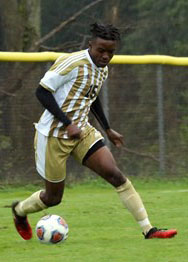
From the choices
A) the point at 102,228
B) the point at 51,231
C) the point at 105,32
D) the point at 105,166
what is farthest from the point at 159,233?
the point at 105,32

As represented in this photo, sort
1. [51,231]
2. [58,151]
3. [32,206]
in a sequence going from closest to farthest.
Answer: [51,231]
[58,151]
[32,206]

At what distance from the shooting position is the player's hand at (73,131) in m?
7.11

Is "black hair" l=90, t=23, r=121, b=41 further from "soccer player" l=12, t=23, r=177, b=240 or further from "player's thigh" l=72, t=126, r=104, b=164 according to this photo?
"player's thigh" l=72, t=126, r=104, b=164

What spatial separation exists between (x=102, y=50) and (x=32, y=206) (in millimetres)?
1497

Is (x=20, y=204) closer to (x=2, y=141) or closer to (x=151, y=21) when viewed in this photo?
(x=2, y=141)

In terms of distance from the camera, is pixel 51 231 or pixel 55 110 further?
pixel 51 231

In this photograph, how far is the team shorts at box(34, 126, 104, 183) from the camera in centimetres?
746

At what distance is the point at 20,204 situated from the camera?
785 cm

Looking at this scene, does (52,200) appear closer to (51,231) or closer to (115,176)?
(51,231)

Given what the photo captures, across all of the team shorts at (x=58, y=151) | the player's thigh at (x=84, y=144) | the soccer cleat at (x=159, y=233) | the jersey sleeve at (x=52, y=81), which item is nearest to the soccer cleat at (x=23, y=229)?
the team shorts at (x=58, y=151)

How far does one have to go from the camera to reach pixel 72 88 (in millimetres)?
7418

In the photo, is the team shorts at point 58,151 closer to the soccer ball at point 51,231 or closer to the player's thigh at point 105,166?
the player's thigh at point 105,166

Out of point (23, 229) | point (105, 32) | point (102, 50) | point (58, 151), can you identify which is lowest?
point (23, 229)

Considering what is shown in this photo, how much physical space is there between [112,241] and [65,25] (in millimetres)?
9070
